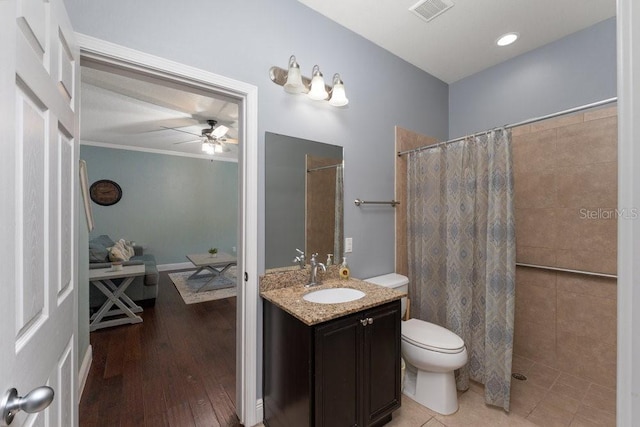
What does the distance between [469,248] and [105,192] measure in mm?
6076

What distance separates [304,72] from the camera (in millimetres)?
1851

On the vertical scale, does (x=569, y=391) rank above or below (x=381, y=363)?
below

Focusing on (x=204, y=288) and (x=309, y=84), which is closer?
(x=309, y=84)

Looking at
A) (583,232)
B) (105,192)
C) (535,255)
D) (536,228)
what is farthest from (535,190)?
(105,192)

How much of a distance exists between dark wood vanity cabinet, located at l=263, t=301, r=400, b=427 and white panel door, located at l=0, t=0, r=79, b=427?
0.88 metres

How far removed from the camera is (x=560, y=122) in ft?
7.18

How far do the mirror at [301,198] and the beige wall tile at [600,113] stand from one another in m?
1.90

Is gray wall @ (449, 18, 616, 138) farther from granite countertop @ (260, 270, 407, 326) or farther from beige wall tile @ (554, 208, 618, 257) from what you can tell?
granite countertop @ (260, 270, 407, 326)

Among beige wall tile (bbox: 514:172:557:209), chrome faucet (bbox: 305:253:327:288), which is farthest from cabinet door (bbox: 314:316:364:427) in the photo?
beige wall tile (bbox: 514:172:557:209)

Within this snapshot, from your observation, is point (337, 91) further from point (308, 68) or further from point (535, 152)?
point (535, 152)

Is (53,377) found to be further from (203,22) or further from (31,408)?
(203,22)

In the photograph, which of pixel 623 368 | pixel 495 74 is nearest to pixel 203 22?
pixel 623 368

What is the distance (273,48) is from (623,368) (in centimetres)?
198

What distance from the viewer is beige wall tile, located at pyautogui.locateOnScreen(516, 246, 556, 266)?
2.20m
